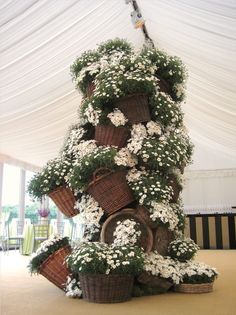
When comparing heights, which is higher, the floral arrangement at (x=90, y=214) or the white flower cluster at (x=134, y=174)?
the white flower cluster at (x=134, y=174)

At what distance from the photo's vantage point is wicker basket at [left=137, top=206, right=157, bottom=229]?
163 inches

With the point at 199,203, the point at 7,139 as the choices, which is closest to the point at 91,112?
the point at 7,139

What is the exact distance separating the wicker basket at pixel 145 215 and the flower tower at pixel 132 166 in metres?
0.01

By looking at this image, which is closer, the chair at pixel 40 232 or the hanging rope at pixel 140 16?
the hanging rope at pixel 140 16

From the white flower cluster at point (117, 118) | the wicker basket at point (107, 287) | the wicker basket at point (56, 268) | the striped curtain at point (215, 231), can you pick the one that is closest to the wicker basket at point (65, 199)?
the wicker basket at point (56, 268)

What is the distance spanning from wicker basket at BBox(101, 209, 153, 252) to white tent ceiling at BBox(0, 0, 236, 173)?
2564mm

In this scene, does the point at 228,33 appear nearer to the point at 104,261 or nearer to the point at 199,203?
the point at 104,261

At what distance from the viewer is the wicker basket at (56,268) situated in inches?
164

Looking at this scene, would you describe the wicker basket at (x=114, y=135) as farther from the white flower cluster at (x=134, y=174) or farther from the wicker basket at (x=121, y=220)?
the wicker basket at (x=121, y=220)

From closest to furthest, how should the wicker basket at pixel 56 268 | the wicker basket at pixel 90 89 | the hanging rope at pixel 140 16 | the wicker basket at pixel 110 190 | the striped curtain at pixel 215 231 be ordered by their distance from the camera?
the wicker basket at pixel 110 190 < the wicker basket at pixel 56 268 < the wicker basket at pixel 90 89 < the hanging rope at pixel 140 16 < the striped curtain at pixel 215 231

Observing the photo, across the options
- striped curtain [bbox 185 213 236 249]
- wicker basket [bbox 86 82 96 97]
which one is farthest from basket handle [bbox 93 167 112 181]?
striped curtain [bbox 185 213 236 249]

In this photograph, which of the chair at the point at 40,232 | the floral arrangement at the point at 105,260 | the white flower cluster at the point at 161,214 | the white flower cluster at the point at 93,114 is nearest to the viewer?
the floral arrangement at the point at 105,260

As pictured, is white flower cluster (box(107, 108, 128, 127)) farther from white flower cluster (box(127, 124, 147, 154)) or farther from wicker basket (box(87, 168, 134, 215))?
wicker basket (box(87, 168, 134, 215))

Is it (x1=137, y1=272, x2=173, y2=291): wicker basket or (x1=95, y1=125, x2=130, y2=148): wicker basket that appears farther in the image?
(x1=95, y1=125, x2=130, y2=148): wicker basket
